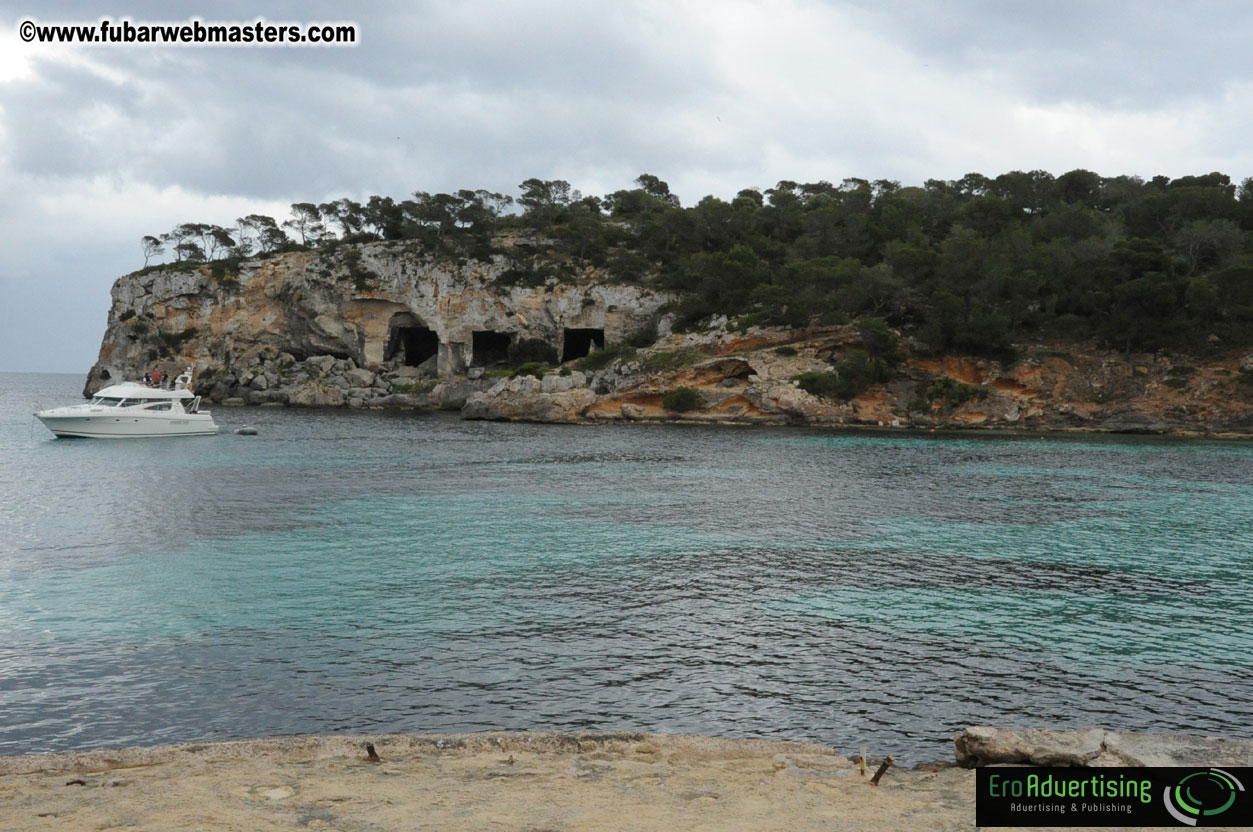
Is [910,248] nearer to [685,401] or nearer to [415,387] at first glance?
[685,401]

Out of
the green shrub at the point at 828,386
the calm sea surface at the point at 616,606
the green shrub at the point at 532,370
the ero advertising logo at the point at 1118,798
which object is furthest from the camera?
the green shrub at the point at 532,370

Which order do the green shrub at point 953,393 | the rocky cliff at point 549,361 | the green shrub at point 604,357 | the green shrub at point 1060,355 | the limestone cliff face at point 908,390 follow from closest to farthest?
the limestone cliff face at point 908,390, the rocky cliff at point 549,361, the green shrub at point 953,393, the green shrub at point 1060,355, the green shrub at point 604,357

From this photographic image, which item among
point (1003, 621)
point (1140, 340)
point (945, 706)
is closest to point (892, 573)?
point (1003, 621)

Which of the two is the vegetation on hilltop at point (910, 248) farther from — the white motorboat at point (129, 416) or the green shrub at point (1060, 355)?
the white motorboat at point (129, 416)

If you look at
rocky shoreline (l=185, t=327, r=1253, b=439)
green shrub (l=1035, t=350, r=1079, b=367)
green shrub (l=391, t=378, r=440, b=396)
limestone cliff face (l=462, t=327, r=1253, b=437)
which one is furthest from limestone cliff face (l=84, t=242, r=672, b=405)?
green shrub (l=1035, t=350, r=1079, b=367)

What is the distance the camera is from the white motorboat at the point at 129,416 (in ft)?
151

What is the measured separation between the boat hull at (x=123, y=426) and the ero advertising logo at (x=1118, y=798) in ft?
167

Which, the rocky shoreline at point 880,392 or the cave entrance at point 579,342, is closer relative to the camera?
the rocky shoreline at point 880,392

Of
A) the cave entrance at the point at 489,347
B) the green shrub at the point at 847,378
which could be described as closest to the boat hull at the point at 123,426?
the green shrub at the point at 847,378

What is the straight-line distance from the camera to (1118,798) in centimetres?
687

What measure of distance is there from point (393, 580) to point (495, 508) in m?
9.31

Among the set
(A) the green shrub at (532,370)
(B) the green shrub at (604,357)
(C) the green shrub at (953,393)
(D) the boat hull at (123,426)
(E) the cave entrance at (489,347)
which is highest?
(E) the cave entrance at (489,347)

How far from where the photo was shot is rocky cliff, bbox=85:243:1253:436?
60.6 m

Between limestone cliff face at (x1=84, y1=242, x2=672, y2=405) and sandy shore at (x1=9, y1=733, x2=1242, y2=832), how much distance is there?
75922 mm
